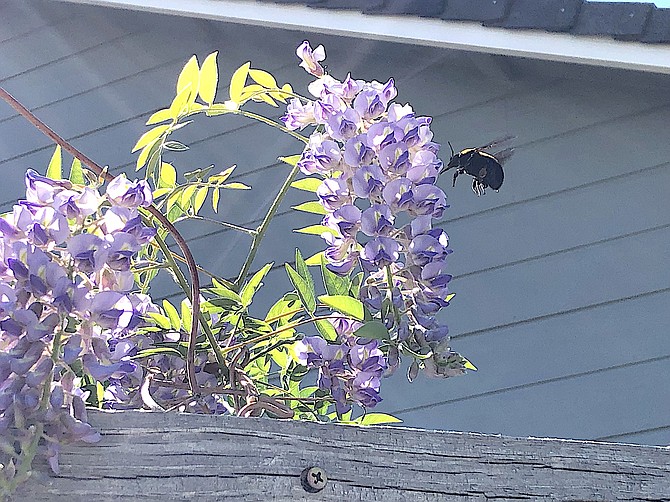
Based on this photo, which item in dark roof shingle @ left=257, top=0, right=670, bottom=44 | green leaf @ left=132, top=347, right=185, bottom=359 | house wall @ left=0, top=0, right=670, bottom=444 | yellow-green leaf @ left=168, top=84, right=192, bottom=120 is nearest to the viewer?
green leaf @ left=132, top=347, right=185, bottom=359

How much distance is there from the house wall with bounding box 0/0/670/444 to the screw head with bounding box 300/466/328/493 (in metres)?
1.90

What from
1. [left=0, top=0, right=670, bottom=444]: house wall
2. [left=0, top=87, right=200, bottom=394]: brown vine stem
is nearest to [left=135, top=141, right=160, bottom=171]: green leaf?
[left=0, top=87, right=200, bottom=394]: brown vine stem

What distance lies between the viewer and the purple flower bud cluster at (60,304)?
0.50 metres

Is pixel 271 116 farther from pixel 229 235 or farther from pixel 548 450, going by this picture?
pixel 548 450

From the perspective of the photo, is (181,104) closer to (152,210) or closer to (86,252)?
(152,210)

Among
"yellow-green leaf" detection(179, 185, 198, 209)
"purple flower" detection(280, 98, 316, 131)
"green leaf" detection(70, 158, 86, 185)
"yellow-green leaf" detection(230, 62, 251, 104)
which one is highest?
"yellow-green leaf" detection(230, 62, 251, 104)

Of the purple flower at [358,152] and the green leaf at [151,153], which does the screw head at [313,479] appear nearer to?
the purple flower at [358,152]

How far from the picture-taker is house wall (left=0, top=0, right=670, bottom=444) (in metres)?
2.34

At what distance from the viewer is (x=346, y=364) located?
0.78 meters

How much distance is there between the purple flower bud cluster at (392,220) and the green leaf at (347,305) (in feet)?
0.06

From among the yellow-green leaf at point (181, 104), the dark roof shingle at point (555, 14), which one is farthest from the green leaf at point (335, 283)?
the dark roof shingle at point (555, 14)

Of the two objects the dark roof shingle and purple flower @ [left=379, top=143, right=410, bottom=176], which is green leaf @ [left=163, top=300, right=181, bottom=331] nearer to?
purple flower @ [left=379, top=143, right=410, bottom=176]

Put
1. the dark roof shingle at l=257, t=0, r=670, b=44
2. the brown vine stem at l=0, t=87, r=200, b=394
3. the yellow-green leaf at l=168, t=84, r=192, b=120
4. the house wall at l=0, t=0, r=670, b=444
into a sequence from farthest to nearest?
the house wall at l=0, t=0, r=670, b=444 → the dark roof shingle at l=257, t=0, r=670, b=44 → the yellow-green leaf at l=168, t=84, r=192, b=120 → the brown vine stem at l=0, t=87, r=200, b=394

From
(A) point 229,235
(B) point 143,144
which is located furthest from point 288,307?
(A) point 229,235
